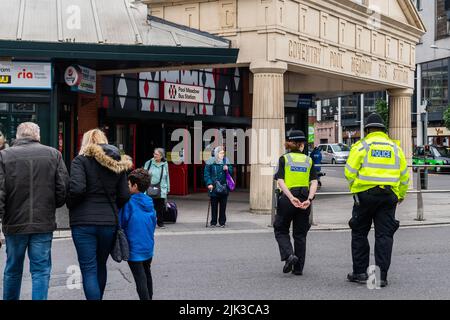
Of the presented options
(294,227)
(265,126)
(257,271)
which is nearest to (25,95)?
(265,126)

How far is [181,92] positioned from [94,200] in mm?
15589

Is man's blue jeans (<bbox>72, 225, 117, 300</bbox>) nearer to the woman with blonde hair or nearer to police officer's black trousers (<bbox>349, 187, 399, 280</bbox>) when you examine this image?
the woman with blonde hair

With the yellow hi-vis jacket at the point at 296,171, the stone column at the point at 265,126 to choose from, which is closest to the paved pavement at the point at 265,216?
the stone column at the point at 265,126

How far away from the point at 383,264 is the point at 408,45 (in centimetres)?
1690

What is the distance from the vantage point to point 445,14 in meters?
58.9

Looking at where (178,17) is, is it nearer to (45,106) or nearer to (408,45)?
(45,106)

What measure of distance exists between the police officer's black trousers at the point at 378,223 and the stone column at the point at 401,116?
54.0ft

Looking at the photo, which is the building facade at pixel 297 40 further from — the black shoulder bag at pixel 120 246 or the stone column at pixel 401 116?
the black shoulder bag at pixel 120 246

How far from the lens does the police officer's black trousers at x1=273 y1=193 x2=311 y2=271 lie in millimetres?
8289

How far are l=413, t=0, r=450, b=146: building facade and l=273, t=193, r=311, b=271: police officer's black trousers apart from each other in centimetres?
5286

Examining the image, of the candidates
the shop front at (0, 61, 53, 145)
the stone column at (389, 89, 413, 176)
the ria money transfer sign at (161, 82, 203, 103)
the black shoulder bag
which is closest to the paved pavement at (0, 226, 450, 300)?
the black shoulder bag

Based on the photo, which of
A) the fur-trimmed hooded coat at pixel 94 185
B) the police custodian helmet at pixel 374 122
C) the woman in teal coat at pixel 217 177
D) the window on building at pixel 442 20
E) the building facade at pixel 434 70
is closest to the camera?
the fur-trimmed hooded coat at pixel 94 185

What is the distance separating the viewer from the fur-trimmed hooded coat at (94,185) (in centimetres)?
581

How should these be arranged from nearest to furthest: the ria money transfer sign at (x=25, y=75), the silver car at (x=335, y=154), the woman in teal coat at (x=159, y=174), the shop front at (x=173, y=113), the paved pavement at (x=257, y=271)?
1. the paved pavement at (x=257, y=271)
2. the woman in teal coat at (x=159, y=174)
3. the ria money transfer sign at (x=25, y=75)
4. the shop front at (x=173, y=113)
5. the silver car at (x=335, y=154)
